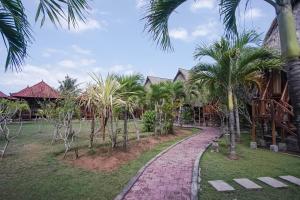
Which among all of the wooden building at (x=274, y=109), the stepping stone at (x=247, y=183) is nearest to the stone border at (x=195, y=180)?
the stepping stone at (x=247, y=183)

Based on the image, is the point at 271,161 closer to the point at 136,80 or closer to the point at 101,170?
the point at 101,170

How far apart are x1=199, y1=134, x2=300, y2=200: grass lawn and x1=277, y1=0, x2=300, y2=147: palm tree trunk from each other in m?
2.98

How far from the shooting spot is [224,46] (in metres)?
9.29

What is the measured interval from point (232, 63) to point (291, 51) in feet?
21.5

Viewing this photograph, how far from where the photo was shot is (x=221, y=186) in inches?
236

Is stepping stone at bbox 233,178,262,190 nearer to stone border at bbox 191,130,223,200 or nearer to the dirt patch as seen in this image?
stone border at bbox 191,130,223,200

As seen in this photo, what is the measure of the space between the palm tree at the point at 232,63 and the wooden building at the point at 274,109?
142 centimetres

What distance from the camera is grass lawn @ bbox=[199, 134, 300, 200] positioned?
5.46 m

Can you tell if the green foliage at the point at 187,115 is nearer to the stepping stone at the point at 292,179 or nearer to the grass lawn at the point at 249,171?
the grass lawn at the point at 249,171

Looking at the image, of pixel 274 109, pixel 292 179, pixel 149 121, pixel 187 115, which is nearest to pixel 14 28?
pixel 292 179

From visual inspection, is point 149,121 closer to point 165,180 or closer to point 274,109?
point 274,109

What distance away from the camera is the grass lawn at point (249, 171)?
5461 millimetres

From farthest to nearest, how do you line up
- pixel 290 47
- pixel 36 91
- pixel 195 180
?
pixel 36 91, pixel 195 180, pixel 290 47

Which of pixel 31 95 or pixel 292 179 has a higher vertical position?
pixel 31 95
